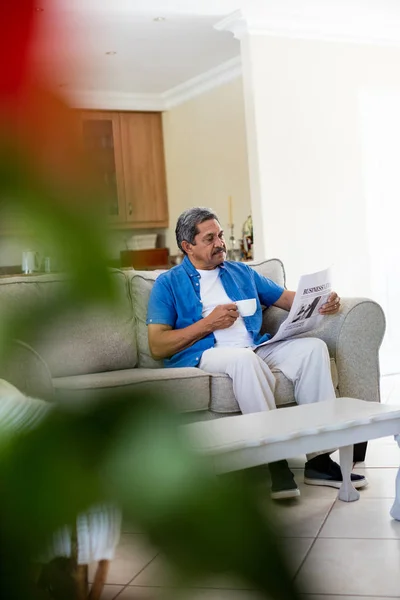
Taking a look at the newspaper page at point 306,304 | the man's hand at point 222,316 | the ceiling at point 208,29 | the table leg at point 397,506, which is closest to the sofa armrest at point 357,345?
the newspaper page at point 306,304

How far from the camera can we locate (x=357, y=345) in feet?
11.4

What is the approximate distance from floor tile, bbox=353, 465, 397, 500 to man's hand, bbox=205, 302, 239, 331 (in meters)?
0.73

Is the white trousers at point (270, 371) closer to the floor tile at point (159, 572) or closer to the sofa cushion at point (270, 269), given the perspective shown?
the sofa cushion at point (270, 269)

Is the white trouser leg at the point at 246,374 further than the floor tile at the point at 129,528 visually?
Yes

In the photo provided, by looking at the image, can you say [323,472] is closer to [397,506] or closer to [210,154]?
[397,506]

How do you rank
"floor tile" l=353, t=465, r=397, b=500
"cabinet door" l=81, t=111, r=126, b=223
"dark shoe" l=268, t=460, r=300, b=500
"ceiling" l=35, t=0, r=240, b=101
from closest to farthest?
"cabinet door" l=81, t=111, r=126, b=223, "dark shoe" l=268, t=460, r=300, b=500, "floor tile" l=353, t=465, r=397, b=500, "ceiling" l=35, t=0, r=240, b=101

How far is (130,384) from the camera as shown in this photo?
0.25 meters

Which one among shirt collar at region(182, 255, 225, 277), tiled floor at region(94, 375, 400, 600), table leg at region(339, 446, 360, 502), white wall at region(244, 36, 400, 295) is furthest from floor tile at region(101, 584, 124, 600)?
white wall at region(244, 36, 400, 295)

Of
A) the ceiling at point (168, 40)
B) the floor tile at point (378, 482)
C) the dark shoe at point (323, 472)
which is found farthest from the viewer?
the ceiling at point (168, 40)

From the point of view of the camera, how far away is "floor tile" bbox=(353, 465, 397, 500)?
2.96 metres

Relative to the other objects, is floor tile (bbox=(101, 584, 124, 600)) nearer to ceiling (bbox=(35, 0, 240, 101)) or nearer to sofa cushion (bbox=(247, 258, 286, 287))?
ceiling (bbox=(35, 0, 240, 101))

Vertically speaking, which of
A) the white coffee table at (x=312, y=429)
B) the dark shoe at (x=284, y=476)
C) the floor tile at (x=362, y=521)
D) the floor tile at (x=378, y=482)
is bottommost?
the floor tile at (x=378, y=482)

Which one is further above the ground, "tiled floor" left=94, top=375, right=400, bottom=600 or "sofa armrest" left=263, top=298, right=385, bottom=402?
"sofa armrest" left=263, top=298, right=385, bottom=402

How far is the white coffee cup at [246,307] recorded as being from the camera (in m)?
3.34
